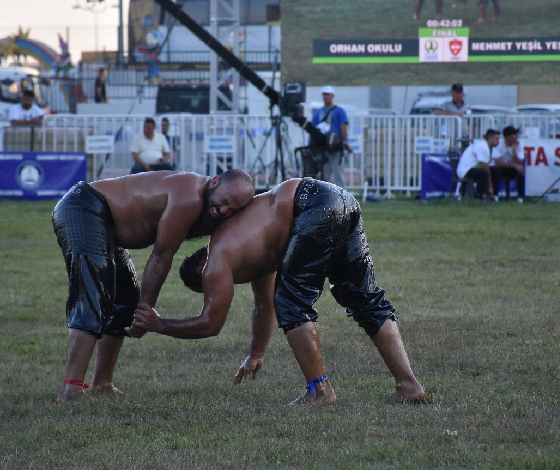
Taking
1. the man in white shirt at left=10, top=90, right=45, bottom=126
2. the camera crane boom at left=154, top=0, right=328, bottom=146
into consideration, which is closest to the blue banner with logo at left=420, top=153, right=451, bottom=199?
the camera crane boom at left=154, top=0, right=328, bottom=146

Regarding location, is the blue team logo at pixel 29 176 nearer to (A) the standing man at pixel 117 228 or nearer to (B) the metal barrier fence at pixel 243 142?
(B) the metal barrier fence at pixel 243 142

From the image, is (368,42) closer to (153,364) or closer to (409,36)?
(409,36)

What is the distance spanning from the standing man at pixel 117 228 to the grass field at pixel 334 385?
1.22 ft

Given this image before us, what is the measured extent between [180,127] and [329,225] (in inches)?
532

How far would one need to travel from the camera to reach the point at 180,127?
1762 centimetres

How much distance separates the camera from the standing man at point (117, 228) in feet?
15.1

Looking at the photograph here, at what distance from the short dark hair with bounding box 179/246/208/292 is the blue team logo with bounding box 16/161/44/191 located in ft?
40.7

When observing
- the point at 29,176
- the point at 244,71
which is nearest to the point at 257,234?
the point at 244,71

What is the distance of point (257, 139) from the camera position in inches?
698

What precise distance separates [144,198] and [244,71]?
11.3m

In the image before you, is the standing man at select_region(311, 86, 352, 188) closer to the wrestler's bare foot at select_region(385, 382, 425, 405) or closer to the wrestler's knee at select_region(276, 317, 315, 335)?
the wrestler's bare foot at select_region(385, 382, 425, 405)

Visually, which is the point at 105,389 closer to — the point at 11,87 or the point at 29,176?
the point at 29,176

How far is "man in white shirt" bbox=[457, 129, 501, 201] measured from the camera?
1518 centimetres

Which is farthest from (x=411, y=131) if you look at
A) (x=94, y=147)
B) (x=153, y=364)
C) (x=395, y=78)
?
(x=153, y=364)
